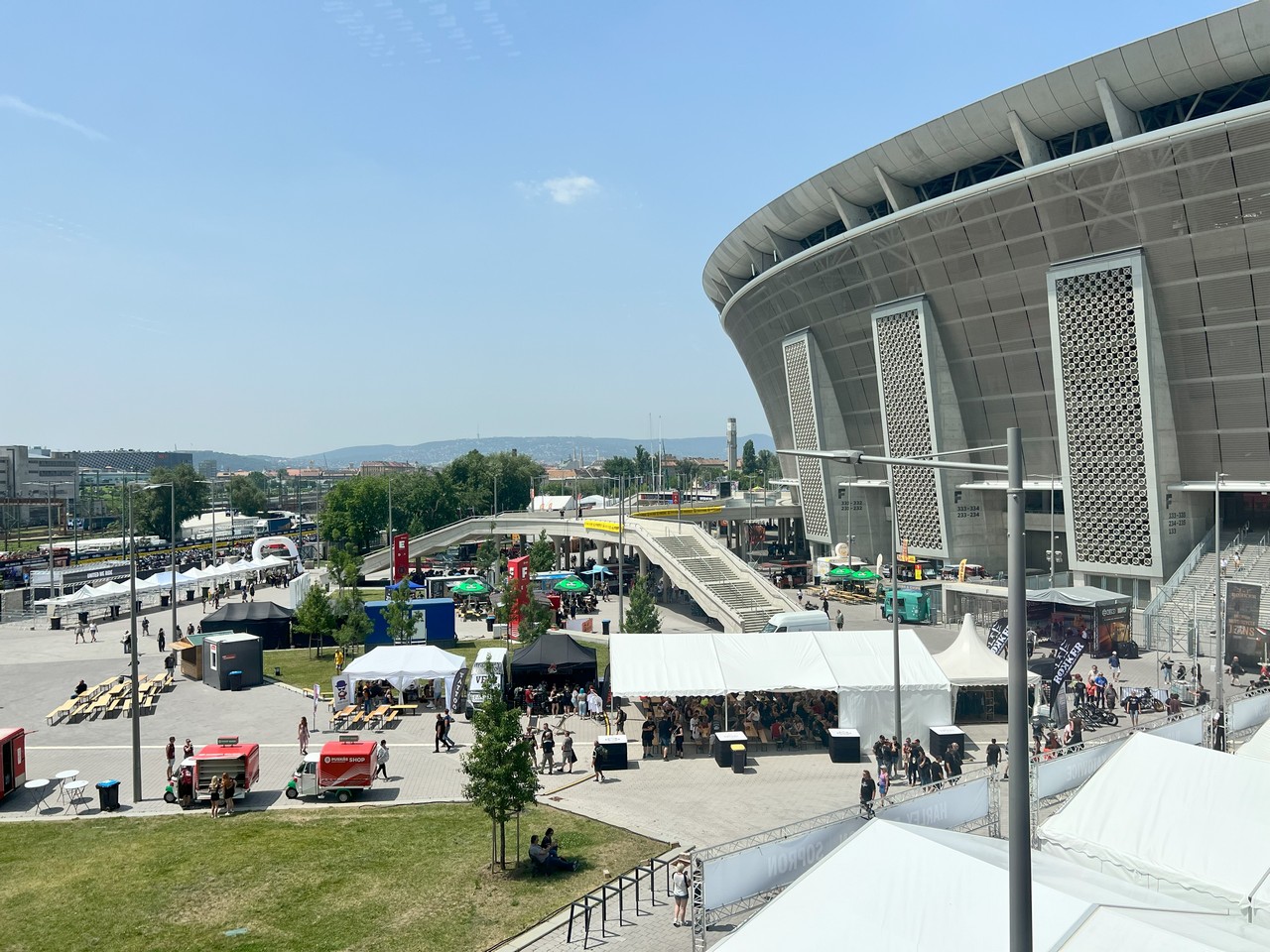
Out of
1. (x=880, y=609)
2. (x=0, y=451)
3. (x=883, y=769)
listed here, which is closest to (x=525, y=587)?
(x=880, y=609)

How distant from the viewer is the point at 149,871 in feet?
54.7

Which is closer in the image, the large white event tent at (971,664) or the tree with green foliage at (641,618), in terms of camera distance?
the large white event tent at (971,664)

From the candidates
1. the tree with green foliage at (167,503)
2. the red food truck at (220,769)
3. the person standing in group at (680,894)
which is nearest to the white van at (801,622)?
the red food truck at (220,769)

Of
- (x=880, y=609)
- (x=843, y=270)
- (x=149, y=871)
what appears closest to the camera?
(x=149, y=871)

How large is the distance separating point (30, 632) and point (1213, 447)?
61.3 m

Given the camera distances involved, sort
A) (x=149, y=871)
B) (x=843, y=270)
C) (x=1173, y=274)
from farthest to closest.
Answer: (x=843, y=270) < (x=1173, y=274) < (x=149, y=871)

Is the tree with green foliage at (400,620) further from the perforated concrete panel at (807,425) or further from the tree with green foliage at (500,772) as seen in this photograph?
the perforated concrete panel at (807,425)

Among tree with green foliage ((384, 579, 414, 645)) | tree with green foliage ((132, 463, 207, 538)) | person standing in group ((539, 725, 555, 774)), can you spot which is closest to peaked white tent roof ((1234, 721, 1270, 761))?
person standing in group ((539, 725, 555, 774))

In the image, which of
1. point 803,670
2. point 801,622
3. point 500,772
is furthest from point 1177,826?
point 801,622

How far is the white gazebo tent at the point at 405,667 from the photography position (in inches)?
1179

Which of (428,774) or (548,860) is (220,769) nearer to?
(428,774)

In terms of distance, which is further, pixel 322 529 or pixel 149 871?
pixel 322 529

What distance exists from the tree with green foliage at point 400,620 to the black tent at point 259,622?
5512 mm

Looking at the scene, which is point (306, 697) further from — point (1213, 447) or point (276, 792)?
point (1213, 447)
